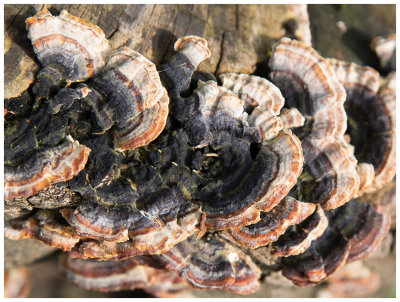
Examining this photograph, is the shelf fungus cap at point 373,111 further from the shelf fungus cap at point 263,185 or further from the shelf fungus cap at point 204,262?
the shelf fungus cap at point 204,262

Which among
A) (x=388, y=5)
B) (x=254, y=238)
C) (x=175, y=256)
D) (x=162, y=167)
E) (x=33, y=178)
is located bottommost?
(x=175, y=256)

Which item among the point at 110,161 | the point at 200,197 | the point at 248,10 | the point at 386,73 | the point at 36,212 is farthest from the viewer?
the point at 386,73

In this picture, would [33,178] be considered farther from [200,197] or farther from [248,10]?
[248,10]

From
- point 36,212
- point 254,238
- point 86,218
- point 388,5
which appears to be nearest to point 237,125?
point 254,238

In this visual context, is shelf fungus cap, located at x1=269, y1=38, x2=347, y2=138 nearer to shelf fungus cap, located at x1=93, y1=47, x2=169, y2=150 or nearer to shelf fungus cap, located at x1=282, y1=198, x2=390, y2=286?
shelf fungus cap, located at x1=282, y1=198, x2=390, y2=286

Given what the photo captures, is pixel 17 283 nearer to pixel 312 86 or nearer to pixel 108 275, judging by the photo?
pixel 108 275

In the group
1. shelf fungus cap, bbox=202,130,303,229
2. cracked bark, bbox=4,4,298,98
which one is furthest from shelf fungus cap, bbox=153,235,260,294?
cracked bark, bbox=4,4,298,98

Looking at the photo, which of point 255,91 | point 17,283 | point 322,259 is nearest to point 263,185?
point 255,91
